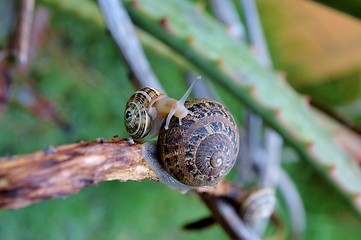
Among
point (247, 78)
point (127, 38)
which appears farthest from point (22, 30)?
point (247, 78)

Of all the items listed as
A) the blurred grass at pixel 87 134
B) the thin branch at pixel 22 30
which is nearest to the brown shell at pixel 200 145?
the thin branch at pixel 22 30

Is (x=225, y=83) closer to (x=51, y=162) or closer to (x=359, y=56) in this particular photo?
(x=51, y=162)

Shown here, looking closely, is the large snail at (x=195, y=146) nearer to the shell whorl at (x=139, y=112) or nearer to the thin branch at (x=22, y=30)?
the shell whorl at (x=139, y=112)

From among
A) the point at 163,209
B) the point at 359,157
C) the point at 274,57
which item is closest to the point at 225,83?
the point at 359,157

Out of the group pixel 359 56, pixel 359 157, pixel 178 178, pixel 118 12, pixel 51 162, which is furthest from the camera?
pixel 359 56

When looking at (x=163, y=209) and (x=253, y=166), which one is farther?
(x=163, y=209)

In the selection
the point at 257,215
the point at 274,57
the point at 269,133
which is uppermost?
the point at 274,57
